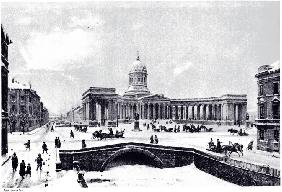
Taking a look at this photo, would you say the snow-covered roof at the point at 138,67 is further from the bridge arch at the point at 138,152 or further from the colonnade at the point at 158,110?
the bridge arch at the point at 138,152

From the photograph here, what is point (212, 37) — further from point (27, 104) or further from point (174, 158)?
point (27, 104)

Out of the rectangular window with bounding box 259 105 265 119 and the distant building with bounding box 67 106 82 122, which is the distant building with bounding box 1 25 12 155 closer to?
the rectangular window with bounding box 259 105 265 119

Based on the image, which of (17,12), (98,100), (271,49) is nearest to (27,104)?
(98,100)

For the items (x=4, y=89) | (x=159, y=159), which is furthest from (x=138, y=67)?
(x=4, y=89)

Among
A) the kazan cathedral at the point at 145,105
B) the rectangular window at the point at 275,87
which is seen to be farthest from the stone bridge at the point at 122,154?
the kazan cathedral at the point at 145,105

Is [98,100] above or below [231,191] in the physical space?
above
